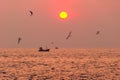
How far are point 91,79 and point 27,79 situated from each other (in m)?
11.8

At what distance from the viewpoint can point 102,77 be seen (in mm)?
80750

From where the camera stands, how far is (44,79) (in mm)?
78438

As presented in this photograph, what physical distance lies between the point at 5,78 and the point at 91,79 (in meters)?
16.1

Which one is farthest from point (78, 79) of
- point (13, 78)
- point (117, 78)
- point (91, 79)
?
point (13, 78)

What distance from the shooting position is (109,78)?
259 feet

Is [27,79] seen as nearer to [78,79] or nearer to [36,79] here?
[36,79]

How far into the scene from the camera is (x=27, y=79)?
76.8 meters

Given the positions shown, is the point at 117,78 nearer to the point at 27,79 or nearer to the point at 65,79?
the point at 65,79

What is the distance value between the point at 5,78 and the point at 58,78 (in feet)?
32.6

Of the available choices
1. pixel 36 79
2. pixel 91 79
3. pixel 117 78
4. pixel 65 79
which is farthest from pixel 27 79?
pixel 117 78

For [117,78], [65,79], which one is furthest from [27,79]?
[117,78]

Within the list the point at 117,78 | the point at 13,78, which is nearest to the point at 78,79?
the point at 117,78

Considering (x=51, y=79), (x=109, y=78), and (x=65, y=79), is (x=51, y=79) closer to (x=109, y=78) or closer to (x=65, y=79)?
(x=65, y=79)

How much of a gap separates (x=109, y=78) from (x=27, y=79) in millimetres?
15400
